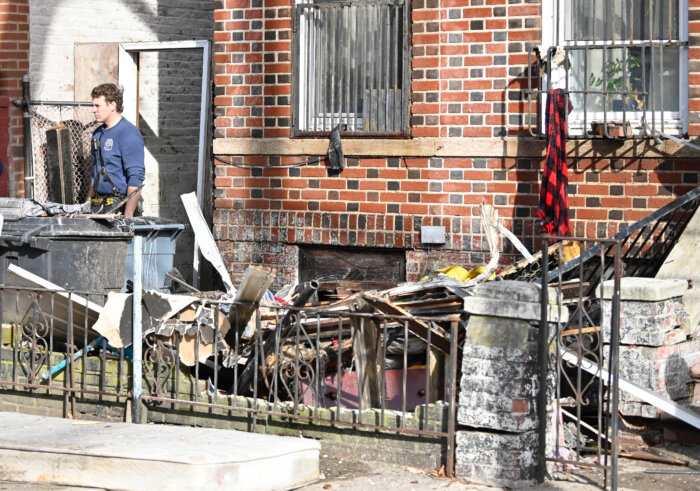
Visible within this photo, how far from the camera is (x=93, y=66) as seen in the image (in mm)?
11133

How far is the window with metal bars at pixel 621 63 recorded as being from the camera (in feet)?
25.9

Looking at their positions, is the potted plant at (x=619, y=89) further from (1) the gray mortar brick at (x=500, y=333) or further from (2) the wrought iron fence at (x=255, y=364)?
(1) the gray mortar brick at (x=500, y=333)

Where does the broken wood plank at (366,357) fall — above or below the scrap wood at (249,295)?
below

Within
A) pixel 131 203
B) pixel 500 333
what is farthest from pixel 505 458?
pixel 131 203

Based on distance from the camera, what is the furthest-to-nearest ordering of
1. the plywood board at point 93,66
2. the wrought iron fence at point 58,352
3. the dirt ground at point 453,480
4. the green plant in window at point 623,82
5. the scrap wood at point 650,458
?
the plywood board at point 93,66 → the green plant in window at point 623,82 → the wrought iron fence at point 58,352 → the scrap wood at point 650,458 → the dirt ground at point 453,480

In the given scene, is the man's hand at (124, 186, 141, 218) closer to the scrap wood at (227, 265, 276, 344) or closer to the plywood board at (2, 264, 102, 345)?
the plywood board at (2, 264, 102, 345)

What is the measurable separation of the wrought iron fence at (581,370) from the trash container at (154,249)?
10.4 ft

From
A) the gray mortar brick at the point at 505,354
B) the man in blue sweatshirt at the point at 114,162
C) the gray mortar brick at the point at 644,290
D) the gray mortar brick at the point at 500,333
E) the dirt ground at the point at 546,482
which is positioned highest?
the man in blue sweatshirt at the point at 114,162

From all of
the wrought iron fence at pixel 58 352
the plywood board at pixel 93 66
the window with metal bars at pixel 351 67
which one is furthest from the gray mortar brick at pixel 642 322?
the plywood board at pixel 93 66

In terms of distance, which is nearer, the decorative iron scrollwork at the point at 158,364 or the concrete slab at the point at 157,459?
the concrete slab at the point at 157,459

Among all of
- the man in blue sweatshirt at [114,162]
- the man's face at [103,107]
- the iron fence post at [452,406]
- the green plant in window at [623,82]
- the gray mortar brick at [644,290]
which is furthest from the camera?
the man's face at [103,107]

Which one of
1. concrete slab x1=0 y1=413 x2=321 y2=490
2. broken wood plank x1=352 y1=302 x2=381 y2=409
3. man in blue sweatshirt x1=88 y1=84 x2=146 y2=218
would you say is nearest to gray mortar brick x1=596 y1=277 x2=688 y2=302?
broken wood plank x1=352 y1=302 x2=381 y2=409

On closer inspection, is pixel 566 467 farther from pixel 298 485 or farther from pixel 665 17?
pixel 665 17

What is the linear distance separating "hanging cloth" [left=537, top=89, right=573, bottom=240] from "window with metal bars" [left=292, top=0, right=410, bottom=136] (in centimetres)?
134
